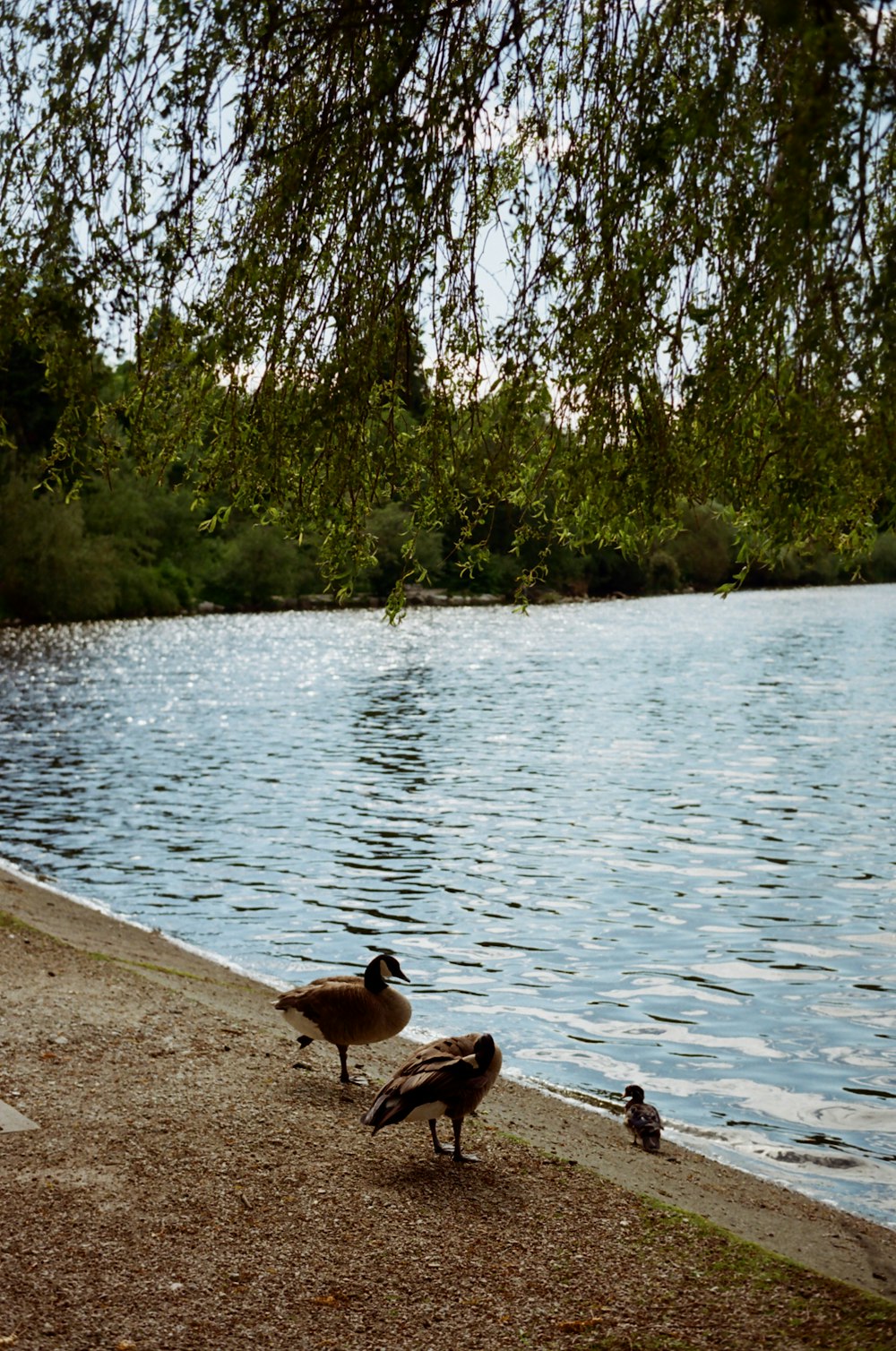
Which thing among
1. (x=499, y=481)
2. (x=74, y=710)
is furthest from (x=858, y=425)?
(x=74, y=710)

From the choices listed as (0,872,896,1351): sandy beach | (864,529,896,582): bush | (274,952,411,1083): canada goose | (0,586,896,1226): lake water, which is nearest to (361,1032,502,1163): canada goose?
(0,872,896,1351): sandy beach

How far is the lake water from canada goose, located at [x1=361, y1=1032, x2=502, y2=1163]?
107 inches

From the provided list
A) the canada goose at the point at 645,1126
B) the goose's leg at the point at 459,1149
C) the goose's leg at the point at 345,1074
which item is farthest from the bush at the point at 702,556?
the goose's leg at the point at 459,1149

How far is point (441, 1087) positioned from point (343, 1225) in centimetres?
105

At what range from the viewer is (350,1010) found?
8.86 metres

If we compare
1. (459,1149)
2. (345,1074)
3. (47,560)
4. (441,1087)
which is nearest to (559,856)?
(345,1074)

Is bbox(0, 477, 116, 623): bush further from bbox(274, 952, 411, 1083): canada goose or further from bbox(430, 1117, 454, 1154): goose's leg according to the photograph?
bbox(430, 1117, 454, 1154): goose's leg

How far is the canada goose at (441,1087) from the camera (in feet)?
24.2

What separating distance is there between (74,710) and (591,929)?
90.8 feet

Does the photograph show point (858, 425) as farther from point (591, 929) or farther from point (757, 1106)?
point (591, 929)

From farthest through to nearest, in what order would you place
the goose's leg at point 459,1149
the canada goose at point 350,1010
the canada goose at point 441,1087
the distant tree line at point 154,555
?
the distant tree line at point 154,555, the canada goose at point 350,1010, the goose's leg at point 459,1149, the canada goose at point 441,1087

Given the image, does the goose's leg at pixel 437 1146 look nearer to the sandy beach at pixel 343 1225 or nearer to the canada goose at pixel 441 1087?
the canada goose at pixel 441 1087

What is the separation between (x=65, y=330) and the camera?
7.45m

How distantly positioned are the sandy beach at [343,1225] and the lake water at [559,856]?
1.95 m
